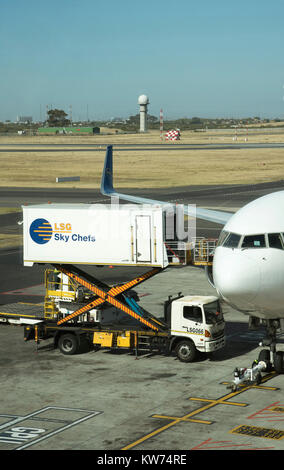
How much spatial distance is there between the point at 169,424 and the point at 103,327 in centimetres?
961

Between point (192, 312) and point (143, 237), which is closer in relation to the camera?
point (192, 312)

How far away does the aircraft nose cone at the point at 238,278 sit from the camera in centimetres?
2403

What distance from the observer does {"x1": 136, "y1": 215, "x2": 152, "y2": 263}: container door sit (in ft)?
102

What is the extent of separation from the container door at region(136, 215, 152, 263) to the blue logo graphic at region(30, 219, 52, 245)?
4.23 m

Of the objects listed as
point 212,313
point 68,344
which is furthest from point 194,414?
point 68,344

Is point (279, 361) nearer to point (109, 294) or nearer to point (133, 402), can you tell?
point (133, 402)

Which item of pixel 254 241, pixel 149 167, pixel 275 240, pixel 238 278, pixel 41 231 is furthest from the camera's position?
pixel 149 167

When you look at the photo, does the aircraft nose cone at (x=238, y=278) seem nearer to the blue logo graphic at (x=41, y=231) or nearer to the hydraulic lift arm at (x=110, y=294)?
the hydraulic lift arm at (x=110, y=294)

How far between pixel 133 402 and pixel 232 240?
657cm

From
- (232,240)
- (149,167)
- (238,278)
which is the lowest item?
(238,278)

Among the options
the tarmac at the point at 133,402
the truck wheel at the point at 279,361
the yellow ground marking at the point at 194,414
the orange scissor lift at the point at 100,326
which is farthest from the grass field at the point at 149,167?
the yellow ground marking at the point at 194,414

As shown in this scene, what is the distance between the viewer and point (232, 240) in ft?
83.9

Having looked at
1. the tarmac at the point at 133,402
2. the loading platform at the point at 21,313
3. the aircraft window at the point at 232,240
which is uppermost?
the aircraft window at the point at 232,240

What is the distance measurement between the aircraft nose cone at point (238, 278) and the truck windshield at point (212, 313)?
5.61m
